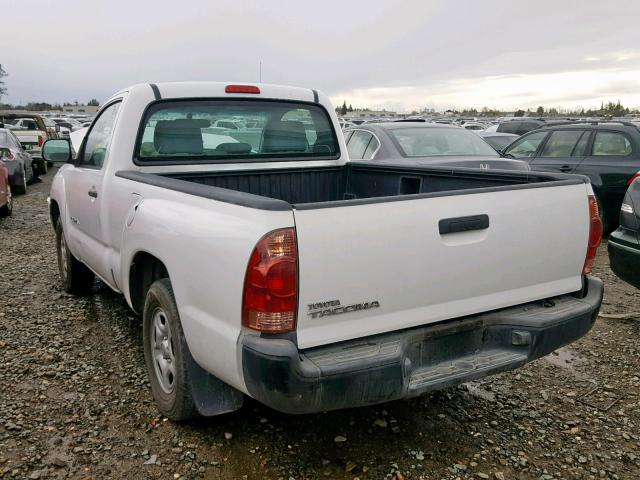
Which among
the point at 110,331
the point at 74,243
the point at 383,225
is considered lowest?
the point at 110,331

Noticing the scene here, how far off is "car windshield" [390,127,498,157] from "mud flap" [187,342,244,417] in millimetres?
5213

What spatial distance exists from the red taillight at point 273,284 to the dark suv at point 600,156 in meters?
6.89

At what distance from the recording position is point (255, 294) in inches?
91.0

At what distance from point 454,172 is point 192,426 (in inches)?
90.3

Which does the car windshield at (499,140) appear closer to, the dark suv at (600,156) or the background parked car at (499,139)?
the background parked car at (499,139)

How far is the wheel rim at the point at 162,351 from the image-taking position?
3.17 meters

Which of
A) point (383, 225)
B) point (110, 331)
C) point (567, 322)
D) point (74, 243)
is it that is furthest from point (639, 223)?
point (74, 243)

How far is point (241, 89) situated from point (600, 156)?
19.6ft

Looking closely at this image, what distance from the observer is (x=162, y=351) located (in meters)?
3.29

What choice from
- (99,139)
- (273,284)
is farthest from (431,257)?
(99,139)

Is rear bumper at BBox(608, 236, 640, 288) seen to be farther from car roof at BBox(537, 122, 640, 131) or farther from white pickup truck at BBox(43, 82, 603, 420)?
car roof at BBox(537, 122, 640, 131)

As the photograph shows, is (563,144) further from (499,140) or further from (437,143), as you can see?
(499,140)

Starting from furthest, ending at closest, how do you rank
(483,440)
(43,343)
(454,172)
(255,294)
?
(43,343) → (454,172) → (483,440) → (255,294)

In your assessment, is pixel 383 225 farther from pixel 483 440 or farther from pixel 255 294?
pixel 483 440
